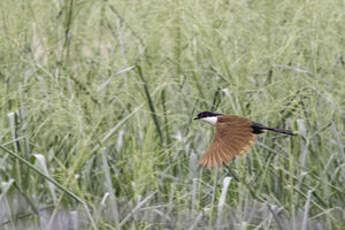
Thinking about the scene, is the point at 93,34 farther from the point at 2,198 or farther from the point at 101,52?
the point at 2,198

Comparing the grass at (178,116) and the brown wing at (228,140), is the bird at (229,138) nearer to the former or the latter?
the brown wing at (228,140)

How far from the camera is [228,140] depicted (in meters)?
2.47

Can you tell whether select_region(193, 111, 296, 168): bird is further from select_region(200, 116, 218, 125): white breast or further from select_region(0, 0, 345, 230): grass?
select_region(0, 0, 345, 230): grass

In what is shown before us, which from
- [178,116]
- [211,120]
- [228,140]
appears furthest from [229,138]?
[178,116]

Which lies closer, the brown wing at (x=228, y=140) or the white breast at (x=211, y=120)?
the brown wing at (x=228, y=140)

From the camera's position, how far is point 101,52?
11.3 ft

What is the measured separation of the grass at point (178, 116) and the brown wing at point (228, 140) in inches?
5.9

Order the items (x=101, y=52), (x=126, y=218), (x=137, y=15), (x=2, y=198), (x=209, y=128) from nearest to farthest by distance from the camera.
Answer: (x=126, y=218) → (x=2, y=198) → (x=209, y=128) → (x=137, y=15) → (x=101, y=52)

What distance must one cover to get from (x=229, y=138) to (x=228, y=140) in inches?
0.5

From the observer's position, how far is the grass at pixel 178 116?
2693mm

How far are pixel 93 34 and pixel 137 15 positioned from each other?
33cm

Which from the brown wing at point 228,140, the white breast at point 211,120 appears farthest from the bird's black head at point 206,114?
the brown wing at point 228,140

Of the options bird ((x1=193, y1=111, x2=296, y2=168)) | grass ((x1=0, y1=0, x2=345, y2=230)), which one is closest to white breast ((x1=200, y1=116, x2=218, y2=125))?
bird ((x1=193, y1=111, x2=296, y2=168))

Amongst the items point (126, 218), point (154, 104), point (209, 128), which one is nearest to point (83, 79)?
point (154, 104)
